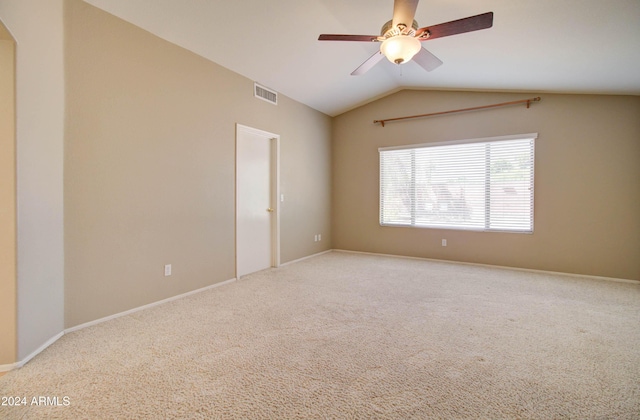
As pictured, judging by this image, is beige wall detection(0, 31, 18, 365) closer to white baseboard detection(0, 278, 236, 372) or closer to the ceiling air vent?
white baseboard detection(0, 278, 236, 372)

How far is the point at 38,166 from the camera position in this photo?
214 centimetres

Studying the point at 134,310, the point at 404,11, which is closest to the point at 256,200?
the point at 134,310

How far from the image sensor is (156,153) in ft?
10.1

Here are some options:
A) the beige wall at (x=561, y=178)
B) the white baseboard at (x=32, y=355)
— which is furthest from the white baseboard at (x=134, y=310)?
the beige wall at (x=561, y=178)

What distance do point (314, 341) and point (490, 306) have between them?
6.62 feet

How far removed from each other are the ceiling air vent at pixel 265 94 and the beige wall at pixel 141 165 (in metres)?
0.10

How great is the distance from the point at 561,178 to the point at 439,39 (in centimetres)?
285

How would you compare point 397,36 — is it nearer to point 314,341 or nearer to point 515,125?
point 314,341

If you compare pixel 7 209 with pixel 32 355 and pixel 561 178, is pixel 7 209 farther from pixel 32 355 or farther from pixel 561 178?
pixel 561 178

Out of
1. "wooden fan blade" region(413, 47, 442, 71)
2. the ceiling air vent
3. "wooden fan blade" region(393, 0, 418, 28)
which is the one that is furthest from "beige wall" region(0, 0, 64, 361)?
"wooden fan blade" region(413, 47, 442, 71)

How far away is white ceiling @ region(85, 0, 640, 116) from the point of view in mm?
2564

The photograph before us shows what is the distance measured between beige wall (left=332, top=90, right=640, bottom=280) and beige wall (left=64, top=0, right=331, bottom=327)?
130 inches

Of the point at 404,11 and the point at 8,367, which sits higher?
the point at 404,11

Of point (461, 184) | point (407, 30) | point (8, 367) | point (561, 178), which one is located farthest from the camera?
point (461, 184)
